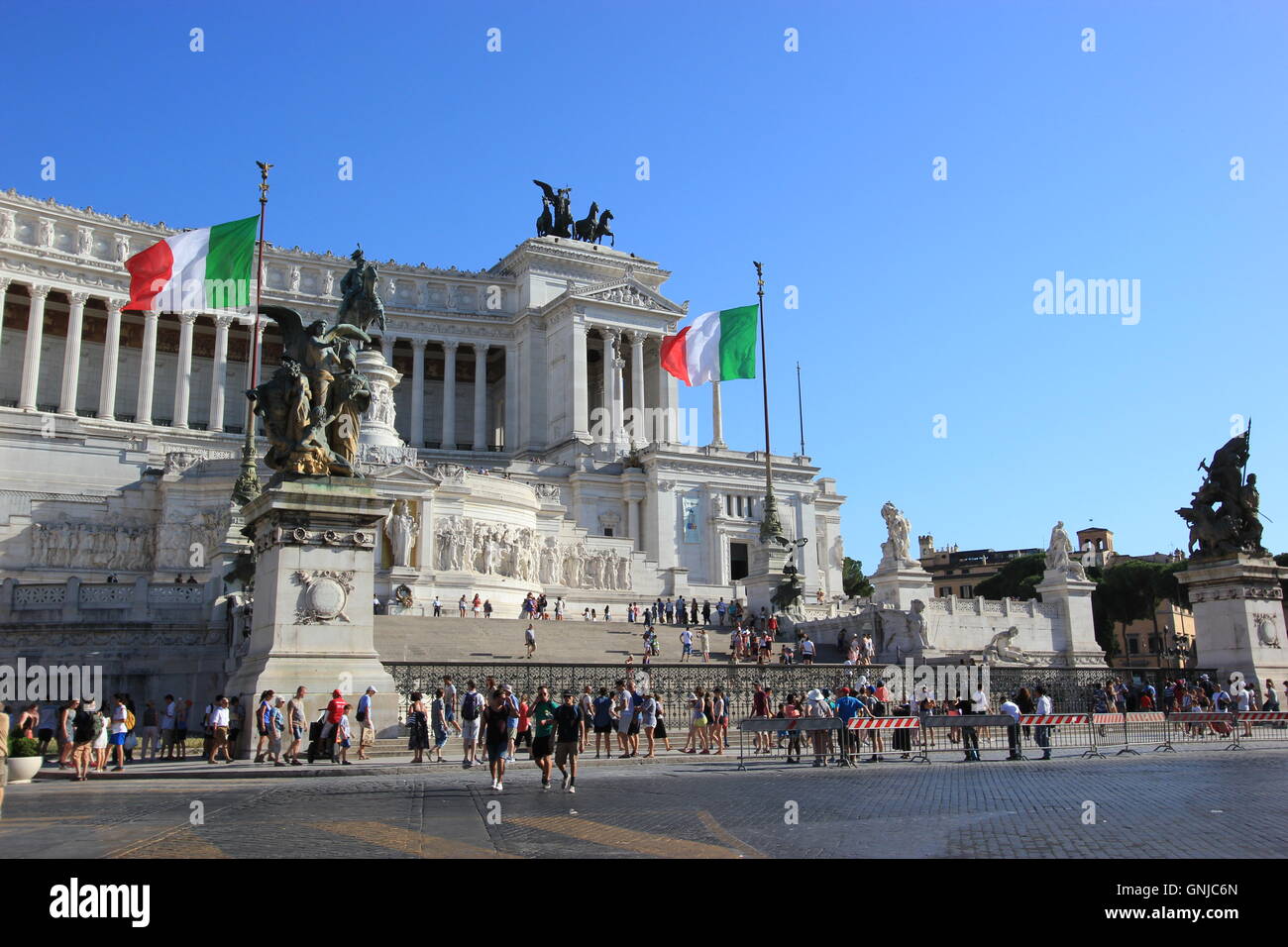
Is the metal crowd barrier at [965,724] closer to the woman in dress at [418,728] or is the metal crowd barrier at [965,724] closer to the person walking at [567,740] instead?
the person walking at [567,740]

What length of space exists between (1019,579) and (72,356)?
7253cm

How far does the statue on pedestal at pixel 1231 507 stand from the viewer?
31.5 m

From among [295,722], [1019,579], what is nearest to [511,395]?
[1019,579]

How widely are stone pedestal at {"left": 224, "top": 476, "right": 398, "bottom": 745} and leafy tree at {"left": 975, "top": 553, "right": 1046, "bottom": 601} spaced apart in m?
78.0

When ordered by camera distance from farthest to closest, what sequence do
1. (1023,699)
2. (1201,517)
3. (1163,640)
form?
(1163,640) → (1201,517) → (1023,699)

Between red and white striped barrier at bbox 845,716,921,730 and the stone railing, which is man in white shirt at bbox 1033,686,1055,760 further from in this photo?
the stone railing

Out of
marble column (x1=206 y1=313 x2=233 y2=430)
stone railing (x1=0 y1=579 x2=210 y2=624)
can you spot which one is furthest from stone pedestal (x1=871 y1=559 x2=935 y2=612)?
marble column (x1=206 y1=313 x2=233 y2=430)

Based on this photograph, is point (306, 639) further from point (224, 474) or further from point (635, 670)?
point (224, 474)

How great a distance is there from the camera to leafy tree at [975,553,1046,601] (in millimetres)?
91562

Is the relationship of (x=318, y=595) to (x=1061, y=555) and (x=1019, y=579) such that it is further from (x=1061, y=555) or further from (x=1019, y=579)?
(x=1019, y=579)
